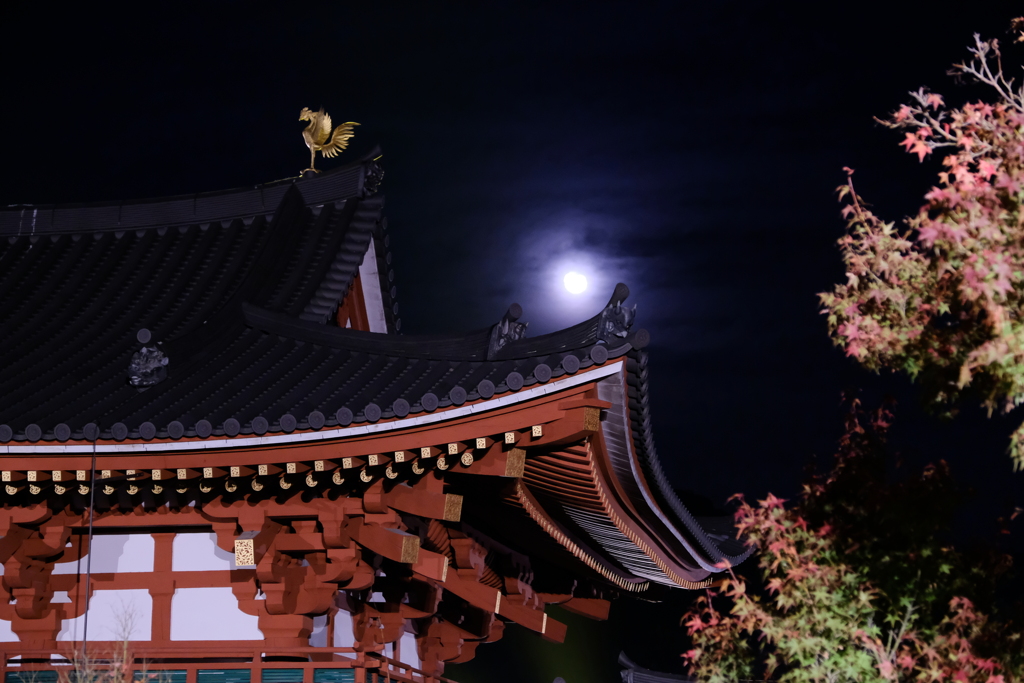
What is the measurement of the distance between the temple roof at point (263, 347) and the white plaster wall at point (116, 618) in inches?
67.3

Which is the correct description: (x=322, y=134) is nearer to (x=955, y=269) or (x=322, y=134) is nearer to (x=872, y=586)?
(x=872, y=586)

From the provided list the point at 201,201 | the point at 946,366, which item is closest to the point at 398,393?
the point at 946,366

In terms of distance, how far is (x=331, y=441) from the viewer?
725cm

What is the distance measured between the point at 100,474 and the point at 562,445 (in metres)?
3.24

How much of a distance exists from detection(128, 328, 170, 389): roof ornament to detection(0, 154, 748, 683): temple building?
22 mm

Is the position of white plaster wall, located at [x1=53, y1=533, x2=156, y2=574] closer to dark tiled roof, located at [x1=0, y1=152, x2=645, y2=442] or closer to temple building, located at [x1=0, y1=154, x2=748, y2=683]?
temple building, located at [x1=0, y1=154, x2=748, y2=683]

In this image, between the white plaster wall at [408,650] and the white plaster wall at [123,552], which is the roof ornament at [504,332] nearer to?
the white plaster wall at [123,552]

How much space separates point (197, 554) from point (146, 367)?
1589mm

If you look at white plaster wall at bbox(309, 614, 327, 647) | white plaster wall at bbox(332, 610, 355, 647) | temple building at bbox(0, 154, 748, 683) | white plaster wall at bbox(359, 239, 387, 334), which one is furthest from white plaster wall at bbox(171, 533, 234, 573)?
white plaster wall at bbox(359, 239, 387, 334)

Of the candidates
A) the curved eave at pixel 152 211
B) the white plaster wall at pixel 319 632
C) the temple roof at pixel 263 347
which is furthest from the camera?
the curved eave at pixel 152 211

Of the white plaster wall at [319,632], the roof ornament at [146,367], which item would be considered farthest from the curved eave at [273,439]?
the white plaster wall at [319,632]

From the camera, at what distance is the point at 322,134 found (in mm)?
12219

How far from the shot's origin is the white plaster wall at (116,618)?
8656mm

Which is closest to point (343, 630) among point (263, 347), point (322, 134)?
point (263, 347)
